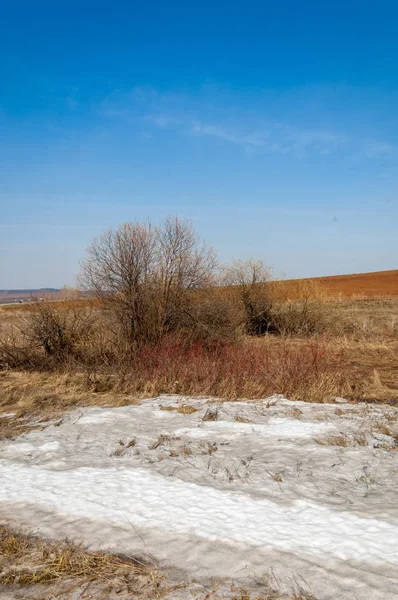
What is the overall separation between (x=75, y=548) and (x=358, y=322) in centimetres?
1872

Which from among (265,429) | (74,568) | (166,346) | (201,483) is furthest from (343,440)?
(166,346)

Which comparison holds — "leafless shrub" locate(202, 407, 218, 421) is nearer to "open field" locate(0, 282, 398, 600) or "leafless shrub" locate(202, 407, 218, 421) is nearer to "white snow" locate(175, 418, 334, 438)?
"open field" locate(0, 282, 398, 600)

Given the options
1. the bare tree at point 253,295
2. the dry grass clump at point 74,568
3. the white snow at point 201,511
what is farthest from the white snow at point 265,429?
the bare tree at point 253,295

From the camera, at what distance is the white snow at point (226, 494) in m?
3.32

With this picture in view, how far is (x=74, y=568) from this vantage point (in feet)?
10.8

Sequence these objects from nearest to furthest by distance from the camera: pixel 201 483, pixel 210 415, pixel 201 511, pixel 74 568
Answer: pixel 74 568 → pixel 201 511 → pixel 201 483 → pixel 210 415

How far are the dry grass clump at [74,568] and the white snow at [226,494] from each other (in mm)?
202

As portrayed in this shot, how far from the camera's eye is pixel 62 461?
5.54 meters

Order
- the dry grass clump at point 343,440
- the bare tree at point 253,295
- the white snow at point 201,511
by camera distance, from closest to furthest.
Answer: the white snow at point 201,511
the dry grass clump at point 343,440
the bare tree at point 253,295

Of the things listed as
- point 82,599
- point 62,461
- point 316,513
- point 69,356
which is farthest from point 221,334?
point 82,599

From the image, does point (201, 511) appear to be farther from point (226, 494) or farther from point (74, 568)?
point (74, 568)

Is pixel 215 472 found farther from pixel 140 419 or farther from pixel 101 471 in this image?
pixel 140 419

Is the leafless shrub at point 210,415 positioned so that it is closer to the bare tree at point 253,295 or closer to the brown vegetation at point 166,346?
the brown vegetation at point 166,346

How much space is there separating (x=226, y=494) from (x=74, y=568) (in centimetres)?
158
